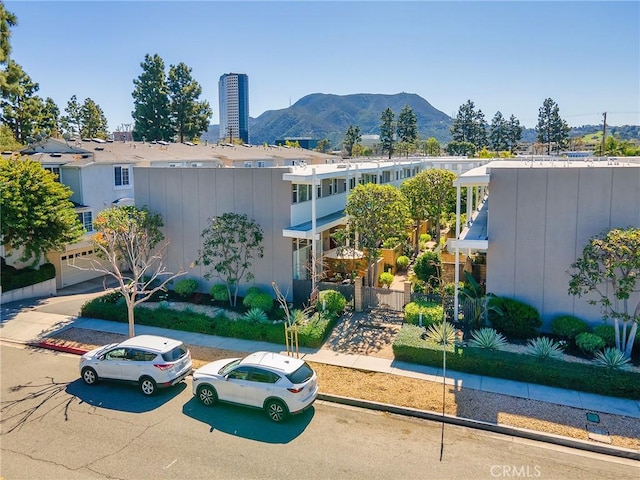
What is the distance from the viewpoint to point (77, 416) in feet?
44.1

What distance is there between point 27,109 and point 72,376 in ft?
151

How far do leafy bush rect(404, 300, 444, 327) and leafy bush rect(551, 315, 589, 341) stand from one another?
13.3 feet

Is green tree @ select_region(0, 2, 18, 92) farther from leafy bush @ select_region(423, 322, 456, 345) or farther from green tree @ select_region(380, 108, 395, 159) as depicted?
green tree @ select_region(380, 108, 395, 159)

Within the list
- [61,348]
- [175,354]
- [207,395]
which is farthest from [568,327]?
[61,348]

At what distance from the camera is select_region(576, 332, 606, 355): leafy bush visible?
649 inches

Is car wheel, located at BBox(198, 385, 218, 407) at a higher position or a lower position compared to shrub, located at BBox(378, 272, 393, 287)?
lower

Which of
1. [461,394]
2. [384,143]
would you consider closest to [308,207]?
[461,394]

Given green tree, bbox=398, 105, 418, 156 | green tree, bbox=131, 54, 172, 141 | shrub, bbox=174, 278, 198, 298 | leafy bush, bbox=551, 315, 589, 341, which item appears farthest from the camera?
green tree, bbox=398, 105, 418, 156

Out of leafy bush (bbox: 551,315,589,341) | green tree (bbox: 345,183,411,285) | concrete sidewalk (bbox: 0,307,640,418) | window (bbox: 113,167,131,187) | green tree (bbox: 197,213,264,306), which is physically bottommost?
concrete sidewalk (bbox: 0,307,640,418)

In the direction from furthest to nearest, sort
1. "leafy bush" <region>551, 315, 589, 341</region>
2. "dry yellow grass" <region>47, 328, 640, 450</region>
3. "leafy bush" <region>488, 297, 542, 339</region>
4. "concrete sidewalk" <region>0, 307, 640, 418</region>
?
"leafy bush" <region>488, 297, 542, 339</region> → "leafy bush" <region>551, 315, 589, 341</region> → "concrete sidewalk" <region>0, 307, 640, 418</region> → "dry yellow grass" <region>47, 328, 640, 450</region>

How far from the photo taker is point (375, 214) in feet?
71.1

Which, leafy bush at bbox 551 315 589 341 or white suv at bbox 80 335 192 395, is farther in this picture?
leafy bush at bbox 551 315 589 341

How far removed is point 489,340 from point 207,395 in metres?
9.45
